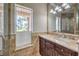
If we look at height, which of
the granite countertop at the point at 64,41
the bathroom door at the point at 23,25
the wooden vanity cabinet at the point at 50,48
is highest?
the bathroom door at the point at 23,25

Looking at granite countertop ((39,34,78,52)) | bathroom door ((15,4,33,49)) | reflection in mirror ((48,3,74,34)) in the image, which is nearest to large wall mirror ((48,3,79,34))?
reflection in mirror ((48,3,74,34))

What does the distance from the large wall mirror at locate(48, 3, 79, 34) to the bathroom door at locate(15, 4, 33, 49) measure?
335 mm

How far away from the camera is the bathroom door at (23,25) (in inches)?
82.7

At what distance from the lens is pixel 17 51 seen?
6.89ft

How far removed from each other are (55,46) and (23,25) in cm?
61

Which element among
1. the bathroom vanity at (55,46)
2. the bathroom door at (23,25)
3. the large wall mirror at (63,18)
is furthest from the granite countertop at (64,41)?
the bathroom door at (23,25)

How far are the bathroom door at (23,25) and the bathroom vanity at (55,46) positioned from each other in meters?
0.23

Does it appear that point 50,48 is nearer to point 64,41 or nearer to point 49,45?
point 49,45

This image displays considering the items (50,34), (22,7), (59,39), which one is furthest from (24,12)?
(59,39)

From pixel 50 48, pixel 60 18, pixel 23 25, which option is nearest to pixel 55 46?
pixel 50 48

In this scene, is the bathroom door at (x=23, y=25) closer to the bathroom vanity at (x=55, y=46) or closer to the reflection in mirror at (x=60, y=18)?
the bathroom vanity at (x=55, y=46)

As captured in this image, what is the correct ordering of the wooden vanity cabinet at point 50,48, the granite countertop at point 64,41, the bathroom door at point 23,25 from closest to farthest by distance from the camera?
the granite countertop at point 64,41 < the wooden vanity cabinet at point 50,48 < the bathroom door at point 23,25

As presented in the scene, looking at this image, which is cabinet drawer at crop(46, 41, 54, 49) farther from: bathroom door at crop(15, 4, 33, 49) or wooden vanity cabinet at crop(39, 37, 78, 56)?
bathroom door at crop(15, 4, 33, 49)

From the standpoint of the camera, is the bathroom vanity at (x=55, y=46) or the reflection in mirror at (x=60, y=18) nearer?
the bathroom vanity at (x=55, y=46)
